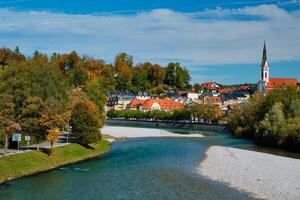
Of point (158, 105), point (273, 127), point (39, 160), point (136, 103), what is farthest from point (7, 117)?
point (136, 103)

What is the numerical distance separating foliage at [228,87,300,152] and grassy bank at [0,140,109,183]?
28037mm

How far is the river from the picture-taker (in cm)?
3710

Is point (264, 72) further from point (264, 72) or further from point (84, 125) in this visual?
point (84, 125)

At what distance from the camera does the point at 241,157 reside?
61.0 m

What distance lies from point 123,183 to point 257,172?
47.0ft

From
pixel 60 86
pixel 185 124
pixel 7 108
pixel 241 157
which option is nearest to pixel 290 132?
pixel 241 157

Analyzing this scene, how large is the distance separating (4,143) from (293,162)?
32.6 meters

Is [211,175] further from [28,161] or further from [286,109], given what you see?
[286,109]

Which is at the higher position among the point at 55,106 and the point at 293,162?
the point at 55,106

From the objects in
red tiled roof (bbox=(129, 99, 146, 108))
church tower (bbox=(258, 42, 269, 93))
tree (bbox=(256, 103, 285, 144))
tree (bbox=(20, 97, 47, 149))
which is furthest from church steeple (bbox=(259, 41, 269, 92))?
tree (bbox=(20, 97, 47, 149))

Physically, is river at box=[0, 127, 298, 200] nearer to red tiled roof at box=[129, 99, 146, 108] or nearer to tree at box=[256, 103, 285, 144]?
tree at box=[256, 103, 285, 144]

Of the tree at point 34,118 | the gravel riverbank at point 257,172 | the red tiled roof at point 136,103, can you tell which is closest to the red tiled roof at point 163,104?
the red tiled roof at point 136,103

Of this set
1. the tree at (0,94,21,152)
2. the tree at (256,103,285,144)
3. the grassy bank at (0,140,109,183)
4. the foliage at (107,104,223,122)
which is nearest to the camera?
the grassy bank at (0,140,109,183)

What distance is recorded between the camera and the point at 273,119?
83.9m
